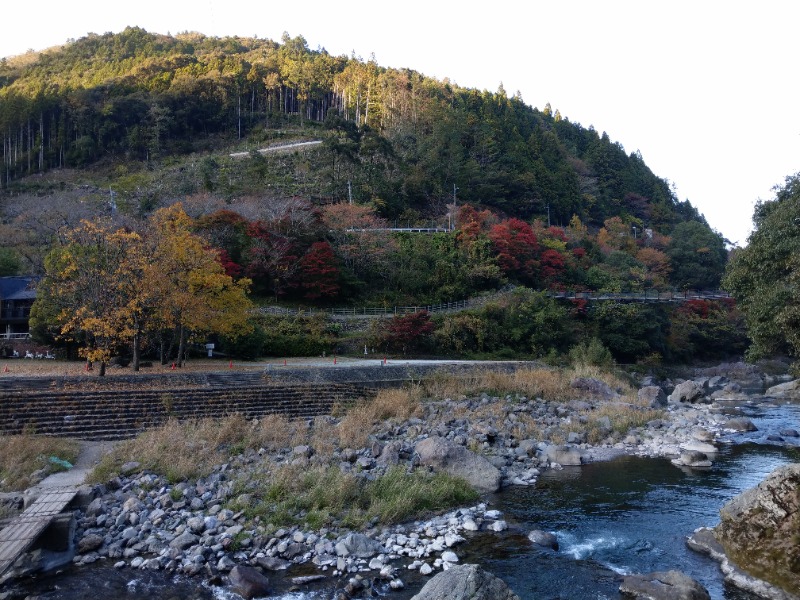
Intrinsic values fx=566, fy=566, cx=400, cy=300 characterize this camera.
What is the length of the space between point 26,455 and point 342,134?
51912 millimetres

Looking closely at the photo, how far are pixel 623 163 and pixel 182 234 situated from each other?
256ft

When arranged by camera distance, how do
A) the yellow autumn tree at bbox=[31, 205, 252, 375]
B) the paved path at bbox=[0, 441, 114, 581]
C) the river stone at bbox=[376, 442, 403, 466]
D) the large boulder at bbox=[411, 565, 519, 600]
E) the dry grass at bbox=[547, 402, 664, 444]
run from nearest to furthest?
the large boulder at bbox=[411, 565, 519, 600], the paved path at bbox=[0, 441, 114, 581], the river stone at bbox=[376, 442, 403, 466], the dry grass at bbox=[547, 402, 664, 444], the yellow autumn tree at bbox=[31, 205, 252, 375]

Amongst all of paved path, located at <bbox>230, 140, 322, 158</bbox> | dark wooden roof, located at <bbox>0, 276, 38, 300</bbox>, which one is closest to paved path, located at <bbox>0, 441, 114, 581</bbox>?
dark wooden roof, located at <bbox>0, 276, 38, 300</bbox>

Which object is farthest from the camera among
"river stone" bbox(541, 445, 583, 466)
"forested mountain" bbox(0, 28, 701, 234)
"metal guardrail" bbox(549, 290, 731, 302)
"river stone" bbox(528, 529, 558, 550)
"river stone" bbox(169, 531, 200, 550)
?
"forested mountain" bbox(0, 28, 701, 234)

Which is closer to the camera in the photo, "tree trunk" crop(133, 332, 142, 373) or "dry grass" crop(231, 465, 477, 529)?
"dry grass" crop(231, 465, 477, 529)

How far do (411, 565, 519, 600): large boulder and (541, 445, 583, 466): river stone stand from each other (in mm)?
10285

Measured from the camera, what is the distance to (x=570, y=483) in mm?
14852

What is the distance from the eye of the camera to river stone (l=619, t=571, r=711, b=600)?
8291 millimetres

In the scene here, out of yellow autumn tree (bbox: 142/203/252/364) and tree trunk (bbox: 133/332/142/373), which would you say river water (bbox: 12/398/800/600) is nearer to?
yellow autumn tree (bbox: 142/203/252/364)

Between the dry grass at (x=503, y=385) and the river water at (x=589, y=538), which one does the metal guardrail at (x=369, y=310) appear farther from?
the river water at (x=589, y=538)

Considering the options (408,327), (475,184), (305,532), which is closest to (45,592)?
(305,532)

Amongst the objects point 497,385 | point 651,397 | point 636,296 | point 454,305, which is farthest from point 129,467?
point 636,296

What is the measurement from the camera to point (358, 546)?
10.1 metres

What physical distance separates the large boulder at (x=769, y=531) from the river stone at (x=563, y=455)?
658 centimetres
